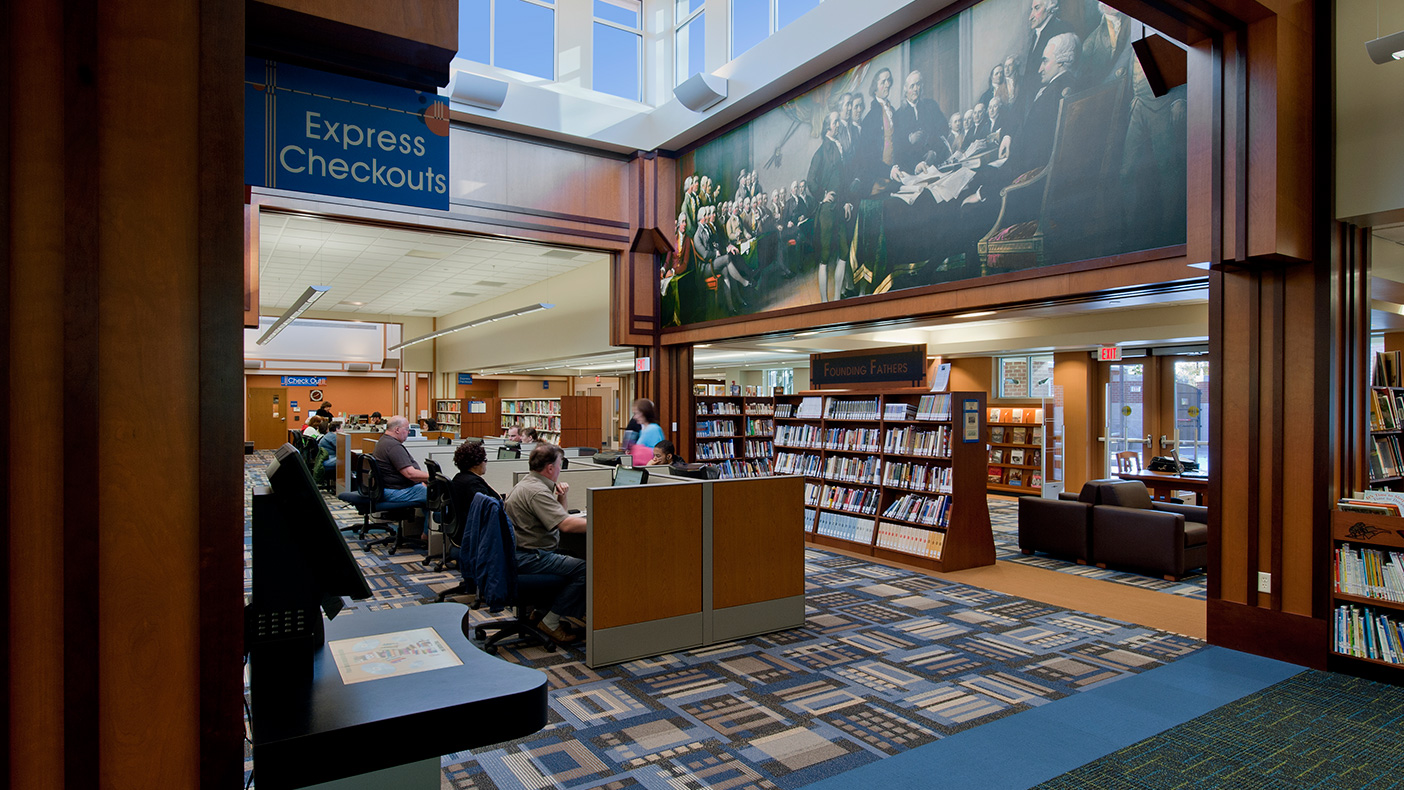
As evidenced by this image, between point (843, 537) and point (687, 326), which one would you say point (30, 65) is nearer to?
point (843, 537)

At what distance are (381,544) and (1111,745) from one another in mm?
7287

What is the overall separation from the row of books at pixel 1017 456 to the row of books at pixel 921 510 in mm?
5749

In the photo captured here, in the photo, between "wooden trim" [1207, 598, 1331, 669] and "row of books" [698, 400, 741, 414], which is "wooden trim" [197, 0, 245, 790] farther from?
"row of books" [698, 400, 741, 414]

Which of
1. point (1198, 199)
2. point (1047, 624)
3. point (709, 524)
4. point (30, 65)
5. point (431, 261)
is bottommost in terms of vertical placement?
point (1047, 624)

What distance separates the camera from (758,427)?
1173cm

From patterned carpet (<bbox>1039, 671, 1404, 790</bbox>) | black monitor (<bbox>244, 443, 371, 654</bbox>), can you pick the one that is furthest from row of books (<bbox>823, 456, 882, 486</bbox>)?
black monitor (<bbox>244, 443, 371, 654</bbox>)

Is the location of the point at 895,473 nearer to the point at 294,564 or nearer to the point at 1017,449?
the point at 1017,449

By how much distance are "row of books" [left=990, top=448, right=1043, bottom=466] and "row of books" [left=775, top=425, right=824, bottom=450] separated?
543cm

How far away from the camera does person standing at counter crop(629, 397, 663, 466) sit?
7.98 metres

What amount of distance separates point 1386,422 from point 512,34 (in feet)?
35.1

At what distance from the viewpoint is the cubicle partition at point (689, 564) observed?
437 cm

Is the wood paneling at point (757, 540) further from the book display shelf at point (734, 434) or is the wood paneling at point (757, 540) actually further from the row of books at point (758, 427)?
the row of books at point (758, 427)

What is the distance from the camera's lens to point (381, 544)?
26.8ft

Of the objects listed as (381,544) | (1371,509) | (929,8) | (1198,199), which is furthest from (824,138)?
(381,544)
